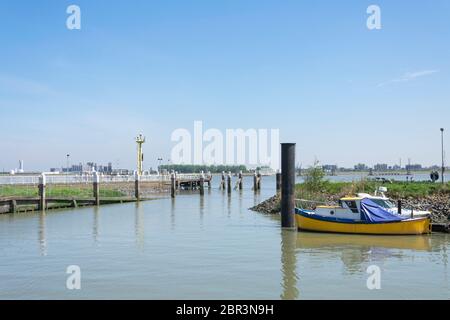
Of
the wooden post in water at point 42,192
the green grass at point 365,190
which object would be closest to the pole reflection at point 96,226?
the wooden post in water at point 42,192

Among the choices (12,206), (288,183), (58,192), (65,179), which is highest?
(288,183)

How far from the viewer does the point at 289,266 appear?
1880cm

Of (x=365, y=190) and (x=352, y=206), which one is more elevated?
(x=365, y=190)

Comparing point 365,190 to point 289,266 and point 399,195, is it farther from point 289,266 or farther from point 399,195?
point 289,266

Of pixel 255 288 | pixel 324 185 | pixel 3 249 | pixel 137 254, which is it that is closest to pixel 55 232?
pixel 3 249

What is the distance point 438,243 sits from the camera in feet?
79.2

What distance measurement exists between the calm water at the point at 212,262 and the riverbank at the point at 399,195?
7698 mm

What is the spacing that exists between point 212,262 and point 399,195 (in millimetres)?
24249

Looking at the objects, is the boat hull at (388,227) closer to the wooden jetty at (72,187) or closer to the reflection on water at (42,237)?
the reflection on water at (42,237)

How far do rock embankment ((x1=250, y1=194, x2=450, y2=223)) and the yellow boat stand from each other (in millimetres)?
5019

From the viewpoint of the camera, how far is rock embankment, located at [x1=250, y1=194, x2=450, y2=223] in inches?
1238

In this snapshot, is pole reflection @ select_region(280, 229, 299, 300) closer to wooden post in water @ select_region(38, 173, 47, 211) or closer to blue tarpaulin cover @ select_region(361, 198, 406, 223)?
blue tarpaulin cover @ select_region(361, 198, 406, 223)

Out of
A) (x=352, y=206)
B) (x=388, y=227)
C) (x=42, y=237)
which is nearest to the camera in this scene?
(x=388, y=227)

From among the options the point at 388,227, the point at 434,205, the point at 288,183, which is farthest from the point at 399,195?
the point at 288,183
